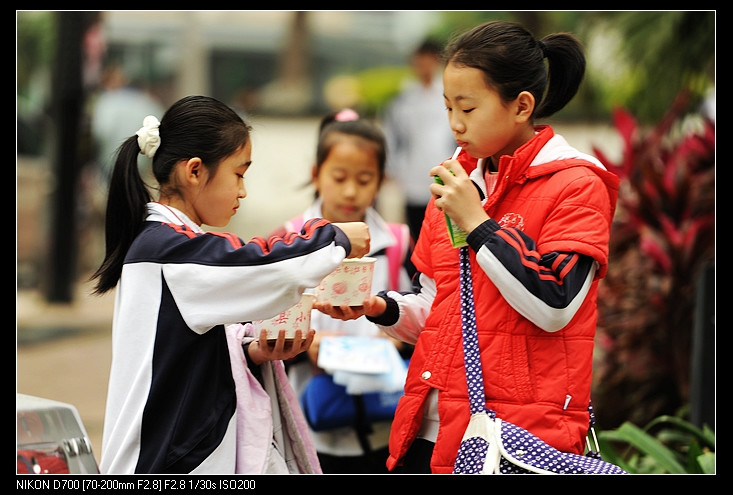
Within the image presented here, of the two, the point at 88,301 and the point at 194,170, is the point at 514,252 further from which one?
the point at 88,301

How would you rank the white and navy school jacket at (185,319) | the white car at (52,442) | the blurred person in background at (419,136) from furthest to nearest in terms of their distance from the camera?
the blurred person in background at (419,136), the white car at (52,442), the white and navy school jacket at (185,319)

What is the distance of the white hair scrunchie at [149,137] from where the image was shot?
3203mm

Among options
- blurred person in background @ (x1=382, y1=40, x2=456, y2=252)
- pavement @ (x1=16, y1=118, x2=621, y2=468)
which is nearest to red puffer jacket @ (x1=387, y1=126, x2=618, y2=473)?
pavement @ (x1=16, y1=118, x2=621, y2=468)

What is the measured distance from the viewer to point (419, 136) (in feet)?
31.4

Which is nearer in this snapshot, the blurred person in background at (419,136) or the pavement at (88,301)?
the pavement at (88,301)

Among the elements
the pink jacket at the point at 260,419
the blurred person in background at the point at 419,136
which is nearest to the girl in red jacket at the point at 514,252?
the pink jacket at the point at 260,419

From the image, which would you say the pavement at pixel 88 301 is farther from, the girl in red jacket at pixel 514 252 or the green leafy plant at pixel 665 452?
the green leafy plant at pixel 665 452

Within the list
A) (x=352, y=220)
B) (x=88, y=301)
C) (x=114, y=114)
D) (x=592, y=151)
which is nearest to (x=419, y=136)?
(x=592, y=151)

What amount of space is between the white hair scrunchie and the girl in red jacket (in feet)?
2.91

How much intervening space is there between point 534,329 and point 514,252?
10.0 inches

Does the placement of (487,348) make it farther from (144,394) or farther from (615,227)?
(615,227)

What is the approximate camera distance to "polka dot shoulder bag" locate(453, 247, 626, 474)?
9.18 ft

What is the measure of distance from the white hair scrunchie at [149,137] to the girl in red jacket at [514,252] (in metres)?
0.89
